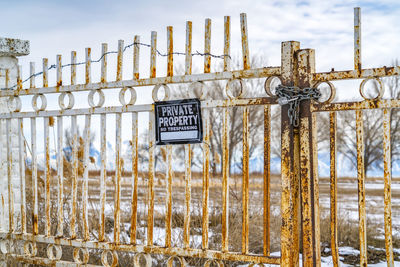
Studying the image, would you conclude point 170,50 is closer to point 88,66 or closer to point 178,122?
point 178,122

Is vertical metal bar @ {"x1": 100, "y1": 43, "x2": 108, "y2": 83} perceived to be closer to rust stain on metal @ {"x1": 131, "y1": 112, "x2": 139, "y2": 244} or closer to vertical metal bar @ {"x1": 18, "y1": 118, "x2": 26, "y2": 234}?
rust stain on metal @ {"x1": 131, "y1": 112, "x2": 139, "y2": 244}

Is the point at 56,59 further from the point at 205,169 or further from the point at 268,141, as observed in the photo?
the point at 268,141

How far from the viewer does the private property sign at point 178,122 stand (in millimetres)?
3704

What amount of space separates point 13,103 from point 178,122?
2.26m

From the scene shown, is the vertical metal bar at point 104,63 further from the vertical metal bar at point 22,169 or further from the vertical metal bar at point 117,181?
the vertical metal bar at point 22,169

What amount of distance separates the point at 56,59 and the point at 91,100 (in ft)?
2.16

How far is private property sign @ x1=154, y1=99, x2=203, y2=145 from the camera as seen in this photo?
3704 millimetres

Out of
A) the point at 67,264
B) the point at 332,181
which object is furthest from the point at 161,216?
the point at 332,181

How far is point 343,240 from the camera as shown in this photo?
7008 millimetres

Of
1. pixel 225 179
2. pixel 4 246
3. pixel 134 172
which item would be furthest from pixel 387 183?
pixel 4 246

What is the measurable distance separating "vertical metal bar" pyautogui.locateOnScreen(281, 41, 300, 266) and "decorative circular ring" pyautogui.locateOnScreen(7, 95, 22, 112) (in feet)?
9.33

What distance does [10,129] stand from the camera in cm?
497

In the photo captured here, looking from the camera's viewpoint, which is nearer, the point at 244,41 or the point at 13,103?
the point at 244,41

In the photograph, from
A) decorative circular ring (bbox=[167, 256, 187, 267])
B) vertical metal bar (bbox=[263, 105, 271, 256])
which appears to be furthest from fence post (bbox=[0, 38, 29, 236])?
vertical metal bar (bbox=[263, 105, 271, 256])
